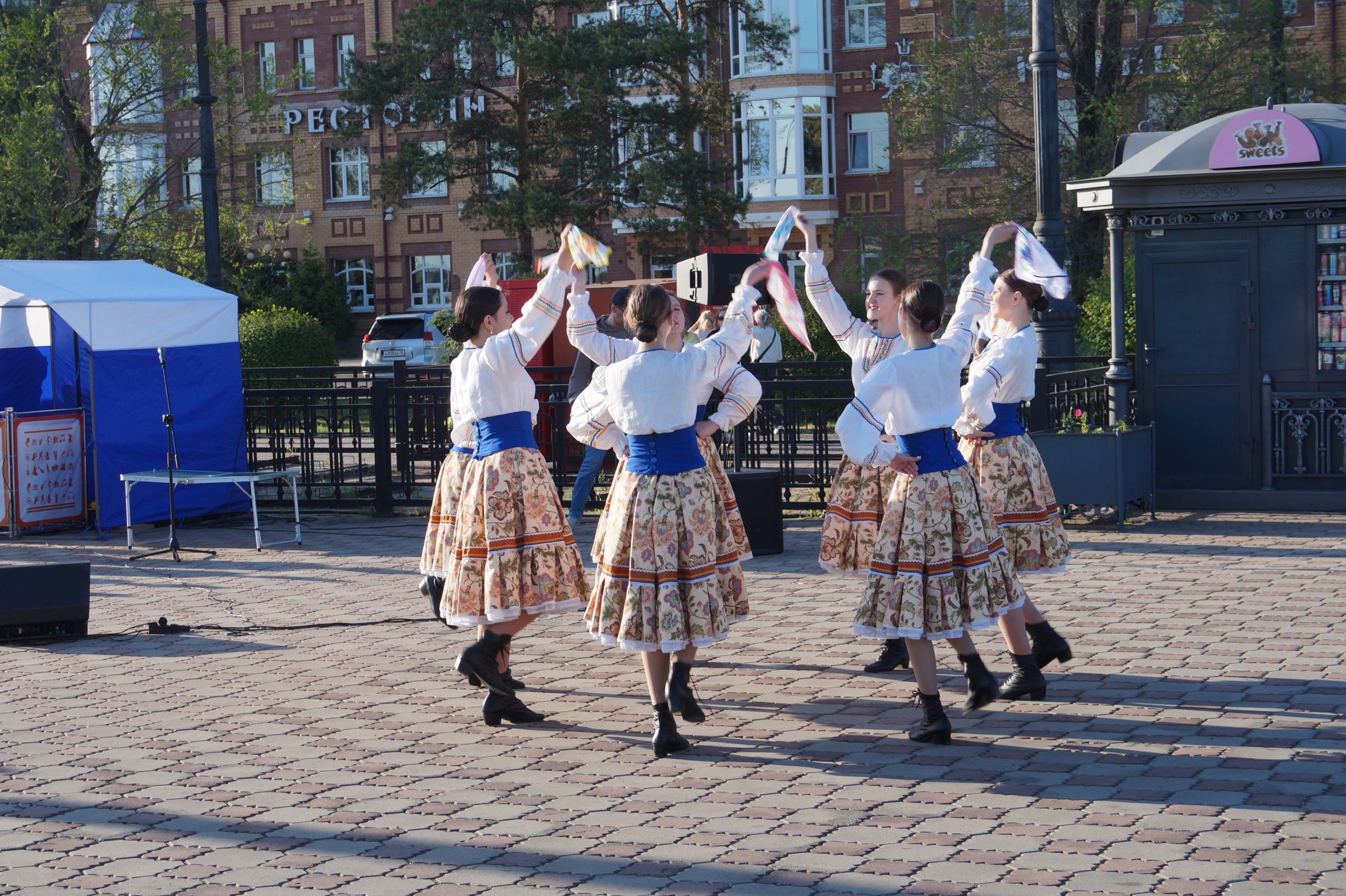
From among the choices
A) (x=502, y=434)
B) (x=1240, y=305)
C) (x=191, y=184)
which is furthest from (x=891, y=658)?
(x=191, y=184)

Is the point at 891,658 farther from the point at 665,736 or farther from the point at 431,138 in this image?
the point at 431,138

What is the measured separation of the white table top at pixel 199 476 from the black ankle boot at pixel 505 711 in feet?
18.6

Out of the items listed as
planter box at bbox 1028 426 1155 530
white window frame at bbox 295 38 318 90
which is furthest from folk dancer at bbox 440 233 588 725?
white window frame at bbox 295 38 318 90

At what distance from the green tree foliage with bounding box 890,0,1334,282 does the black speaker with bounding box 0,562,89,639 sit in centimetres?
1625

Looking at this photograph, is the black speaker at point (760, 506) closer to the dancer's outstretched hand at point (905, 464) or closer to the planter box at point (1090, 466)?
the planter box at point (1090, 466)

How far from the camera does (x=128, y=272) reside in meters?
13.6

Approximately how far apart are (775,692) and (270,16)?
133 feet

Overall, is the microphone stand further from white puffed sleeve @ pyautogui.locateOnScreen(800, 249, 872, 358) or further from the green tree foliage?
the green tree foliage

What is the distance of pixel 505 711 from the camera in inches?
236

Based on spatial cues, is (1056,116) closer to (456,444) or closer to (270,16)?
(456,444)

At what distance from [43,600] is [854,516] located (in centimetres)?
476

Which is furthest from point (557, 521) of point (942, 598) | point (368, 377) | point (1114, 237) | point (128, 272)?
point (368, 377)

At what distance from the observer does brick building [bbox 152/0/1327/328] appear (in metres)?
34.0

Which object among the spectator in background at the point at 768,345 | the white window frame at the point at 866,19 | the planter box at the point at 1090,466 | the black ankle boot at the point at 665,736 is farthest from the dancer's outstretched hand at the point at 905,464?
the white window frame at the point at 866,19
